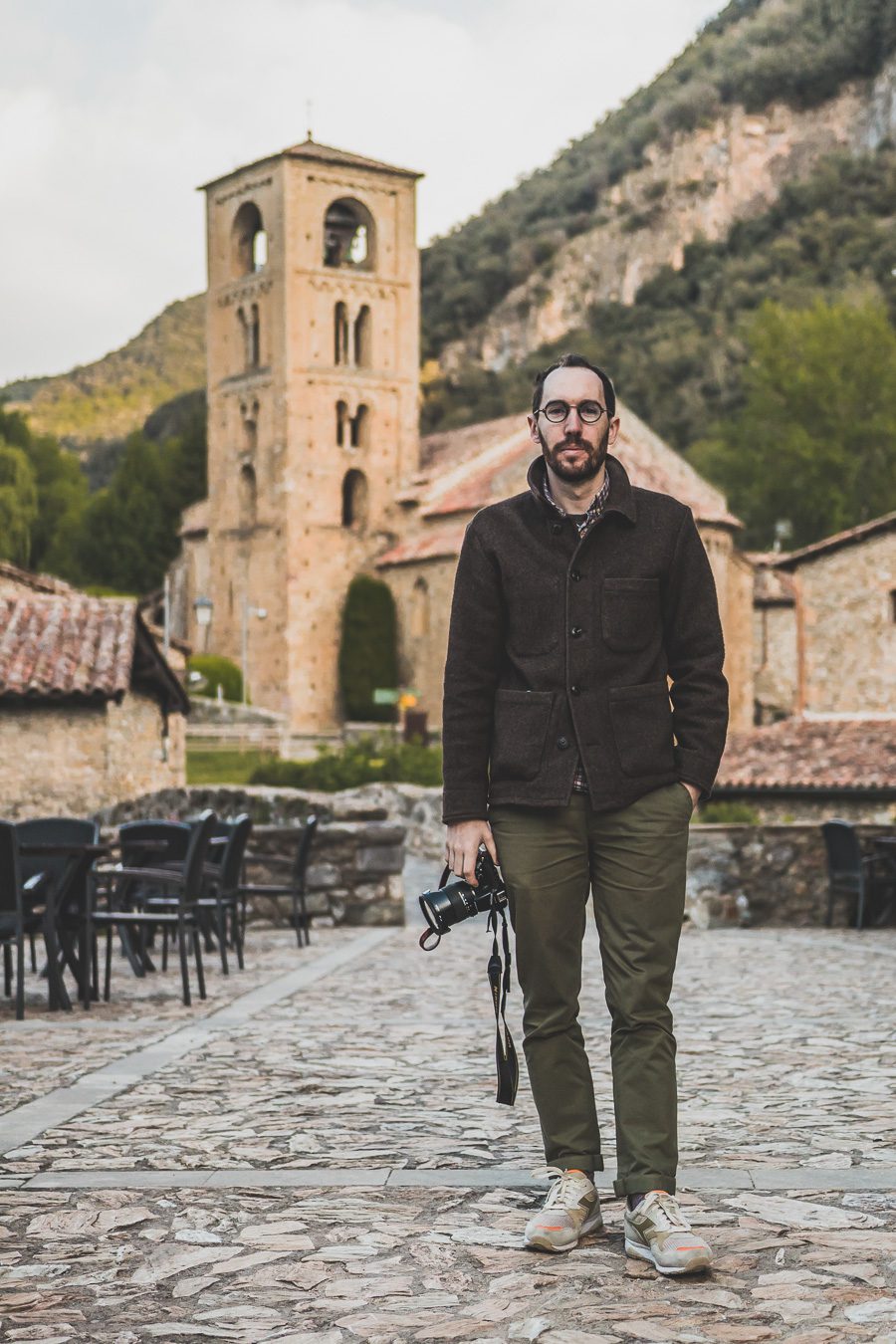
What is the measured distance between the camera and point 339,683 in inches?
2499

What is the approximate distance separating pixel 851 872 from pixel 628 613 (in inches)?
499

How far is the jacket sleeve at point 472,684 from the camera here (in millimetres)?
4648

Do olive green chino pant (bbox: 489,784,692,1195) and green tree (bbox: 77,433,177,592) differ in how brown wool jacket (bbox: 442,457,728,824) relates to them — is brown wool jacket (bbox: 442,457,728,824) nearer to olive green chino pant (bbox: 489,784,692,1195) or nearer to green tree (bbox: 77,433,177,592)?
olive green chino pant (bbox: 489,784,692,1195)

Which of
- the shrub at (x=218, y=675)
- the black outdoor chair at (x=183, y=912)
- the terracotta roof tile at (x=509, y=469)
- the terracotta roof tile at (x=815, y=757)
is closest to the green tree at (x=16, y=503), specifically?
the shrub at (x=218, y=675)

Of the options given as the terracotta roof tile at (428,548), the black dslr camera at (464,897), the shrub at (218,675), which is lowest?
the black dslr camera at (464,897)

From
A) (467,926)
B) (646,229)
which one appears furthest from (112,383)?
(467,926)

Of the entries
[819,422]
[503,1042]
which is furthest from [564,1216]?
[819,422]

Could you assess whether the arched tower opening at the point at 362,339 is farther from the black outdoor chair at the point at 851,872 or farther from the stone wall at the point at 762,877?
the black outdoor chair at the point at 851,872

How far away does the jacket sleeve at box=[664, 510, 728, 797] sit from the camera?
4633mm

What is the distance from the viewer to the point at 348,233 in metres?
67.9

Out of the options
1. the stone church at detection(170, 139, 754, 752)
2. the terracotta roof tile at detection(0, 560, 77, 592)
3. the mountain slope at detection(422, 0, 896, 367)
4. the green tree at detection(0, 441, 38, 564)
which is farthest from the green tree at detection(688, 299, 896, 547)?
the mountain slope at detection(422, 0, 896, 367)

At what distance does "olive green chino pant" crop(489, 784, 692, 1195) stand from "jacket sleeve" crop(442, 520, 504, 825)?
10cm

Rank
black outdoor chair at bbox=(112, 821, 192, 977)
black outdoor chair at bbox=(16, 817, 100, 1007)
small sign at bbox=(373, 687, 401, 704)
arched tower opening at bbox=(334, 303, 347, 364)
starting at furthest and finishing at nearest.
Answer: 1. arched tower opening at bbox=(334, 303, 347, 364)
2. small sign at bbox=(373, 687, 401, 704)
3. black outdoor chair at bbox=(112, 821, 192, 977)
4. black outdoor chair at bbox=(16, 817, 100, 1007)

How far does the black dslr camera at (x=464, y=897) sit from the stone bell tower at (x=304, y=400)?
5779cm
